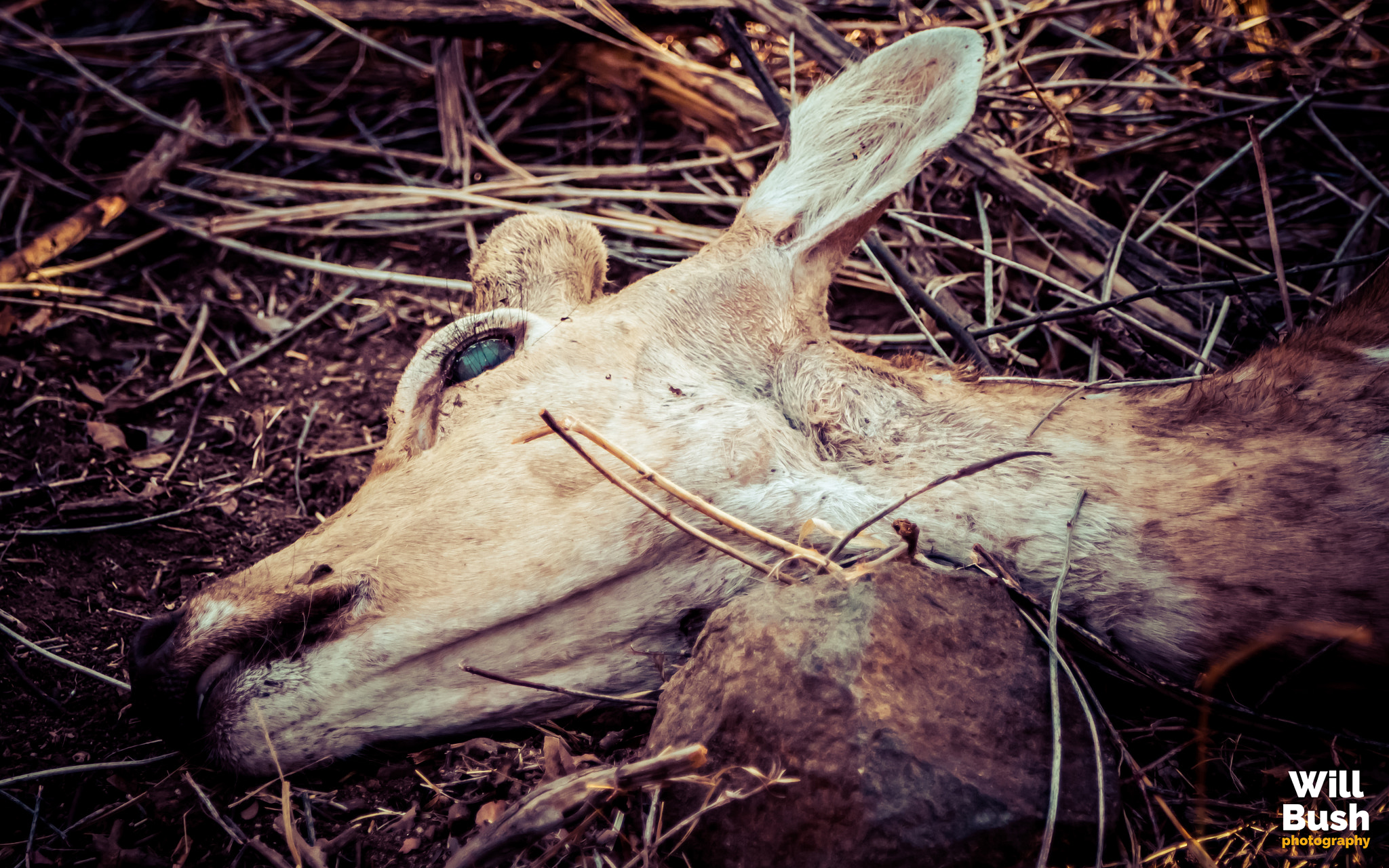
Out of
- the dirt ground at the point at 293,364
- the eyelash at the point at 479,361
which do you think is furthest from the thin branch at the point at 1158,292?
the eyelash at the point at 479,361

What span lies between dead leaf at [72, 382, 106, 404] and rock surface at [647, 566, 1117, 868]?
253cm

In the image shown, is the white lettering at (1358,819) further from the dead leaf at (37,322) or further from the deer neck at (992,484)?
the dead leaf at (37,322)

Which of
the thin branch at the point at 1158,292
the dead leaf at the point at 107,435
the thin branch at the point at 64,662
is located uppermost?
the thin branch at the point at 1158,292

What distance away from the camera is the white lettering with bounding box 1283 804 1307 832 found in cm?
149

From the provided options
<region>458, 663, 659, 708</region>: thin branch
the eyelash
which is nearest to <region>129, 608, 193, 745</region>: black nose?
<region>458, 663, 659, 708</region>: thin branch

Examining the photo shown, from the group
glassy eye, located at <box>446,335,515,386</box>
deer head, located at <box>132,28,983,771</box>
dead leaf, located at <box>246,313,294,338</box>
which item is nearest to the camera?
deer head, located at <box>132,28,983,771</box>

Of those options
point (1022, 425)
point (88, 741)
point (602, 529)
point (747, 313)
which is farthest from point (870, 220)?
point (88, 741)

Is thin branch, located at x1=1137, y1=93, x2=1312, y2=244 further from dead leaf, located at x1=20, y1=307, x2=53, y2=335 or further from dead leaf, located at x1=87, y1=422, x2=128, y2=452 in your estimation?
dead leaf, located at x1=20, y1=307, x2=53, y2=335

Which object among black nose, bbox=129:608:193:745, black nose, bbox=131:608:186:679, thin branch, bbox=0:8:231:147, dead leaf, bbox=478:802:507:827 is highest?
thin branch, bbox=0:8:231:147

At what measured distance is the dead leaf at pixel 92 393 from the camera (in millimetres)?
2848

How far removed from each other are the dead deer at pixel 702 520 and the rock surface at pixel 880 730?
10.4 inches

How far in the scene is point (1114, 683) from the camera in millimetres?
1675

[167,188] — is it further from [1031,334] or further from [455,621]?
[1031,334]

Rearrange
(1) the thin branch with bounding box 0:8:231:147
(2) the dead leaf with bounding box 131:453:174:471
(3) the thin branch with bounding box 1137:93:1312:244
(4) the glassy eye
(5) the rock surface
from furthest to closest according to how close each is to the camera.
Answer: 1. (1) the thin branch with bounding box 0:8:231:147
2. (3) the thin branch with bounding box 1137:93:1312:244
3. (2) the dead leaf with bounding box 131:453:174:471
4. (4) the glassy eye
5. (5) the rock surface
